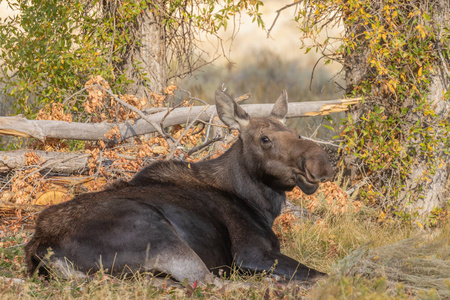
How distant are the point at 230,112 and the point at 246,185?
2.49 feet

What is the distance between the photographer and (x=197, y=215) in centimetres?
541

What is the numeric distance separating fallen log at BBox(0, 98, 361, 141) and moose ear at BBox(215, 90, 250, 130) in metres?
1.78

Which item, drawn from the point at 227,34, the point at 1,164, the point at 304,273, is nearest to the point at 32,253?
the point at 304,273

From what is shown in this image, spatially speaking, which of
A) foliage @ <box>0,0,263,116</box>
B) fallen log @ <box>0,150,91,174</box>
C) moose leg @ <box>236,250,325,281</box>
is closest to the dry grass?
moose leg @ <box>236,250,325,281</box>

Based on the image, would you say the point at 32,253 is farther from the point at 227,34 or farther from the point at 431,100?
the point at 227,34

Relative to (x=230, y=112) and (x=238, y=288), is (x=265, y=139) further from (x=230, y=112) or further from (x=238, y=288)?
(x=238, y=288)

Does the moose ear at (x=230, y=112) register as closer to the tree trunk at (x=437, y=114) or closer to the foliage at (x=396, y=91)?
the foliage at (x=396, y=91)

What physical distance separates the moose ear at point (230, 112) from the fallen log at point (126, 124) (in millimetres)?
1781

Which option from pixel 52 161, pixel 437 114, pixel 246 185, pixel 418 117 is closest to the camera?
pixel 246 185

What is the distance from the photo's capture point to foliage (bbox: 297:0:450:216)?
8.08 meters

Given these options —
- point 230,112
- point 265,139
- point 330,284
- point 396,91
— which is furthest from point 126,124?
point 330,284

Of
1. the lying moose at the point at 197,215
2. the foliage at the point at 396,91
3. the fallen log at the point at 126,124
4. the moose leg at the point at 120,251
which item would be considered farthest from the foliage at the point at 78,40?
the moose leg at the point at 120,251

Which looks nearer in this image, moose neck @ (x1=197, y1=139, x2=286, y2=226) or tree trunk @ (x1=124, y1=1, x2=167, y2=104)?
moose neck @ (x1=197, y1=139, x2=286, y2=226)

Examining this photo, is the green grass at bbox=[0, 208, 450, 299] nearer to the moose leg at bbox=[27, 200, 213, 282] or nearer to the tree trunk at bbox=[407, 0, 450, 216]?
the moose leg at bbox=[27, 200, 213, 282]
